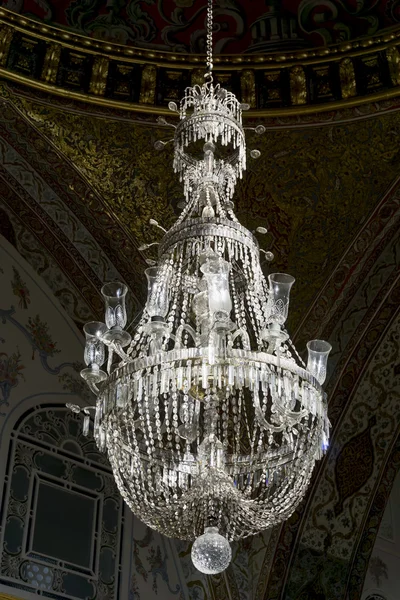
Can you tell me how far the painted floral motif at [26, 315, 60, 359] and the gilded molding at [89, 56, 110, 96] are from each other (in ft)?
4.96

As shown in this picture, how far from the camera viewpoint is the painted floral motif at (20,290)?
716 centimetres

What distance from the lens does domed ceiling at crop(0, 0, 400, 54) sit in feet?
23.2

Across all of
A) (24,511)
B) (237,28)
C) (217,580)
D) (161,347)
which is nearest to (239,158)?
(161,347)

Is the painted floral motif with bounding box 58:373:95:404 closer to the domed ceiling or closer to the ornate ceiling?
the ornate ceiling

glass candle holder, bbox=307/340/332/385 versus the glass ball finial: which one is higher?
glass candle holder, bbox=307/340/332/385

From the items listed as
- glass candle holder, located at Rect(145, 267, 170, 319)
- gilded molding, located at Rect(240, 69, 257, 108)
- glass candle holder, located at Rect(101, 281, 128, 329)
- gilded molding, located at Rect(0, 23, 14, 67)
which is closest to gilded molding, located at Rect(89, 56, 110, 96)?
gilded molding, located at Rect(0, 23, 14, 67)

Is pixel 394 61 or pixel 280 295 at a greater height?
pixel 394 61

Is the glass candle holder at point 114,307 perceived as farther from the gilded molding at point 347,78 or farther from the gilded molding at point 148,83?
the gilded molding at point 347,78

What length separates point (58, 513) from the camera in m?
6.66

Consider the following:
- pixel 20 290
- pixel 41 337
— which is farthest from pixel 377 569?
pixel 20 290

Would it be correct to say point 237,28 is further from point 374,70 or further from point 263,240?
point 263,240

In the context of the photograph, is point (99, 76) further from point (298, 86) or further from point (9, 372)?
point (9, 372)

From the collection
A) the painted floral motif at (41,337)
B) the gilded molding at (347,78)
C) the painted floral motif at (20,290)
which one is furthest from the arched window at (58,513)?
the gilded molding at (347,78)

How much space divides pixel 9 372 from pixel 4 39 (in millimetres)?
2037
